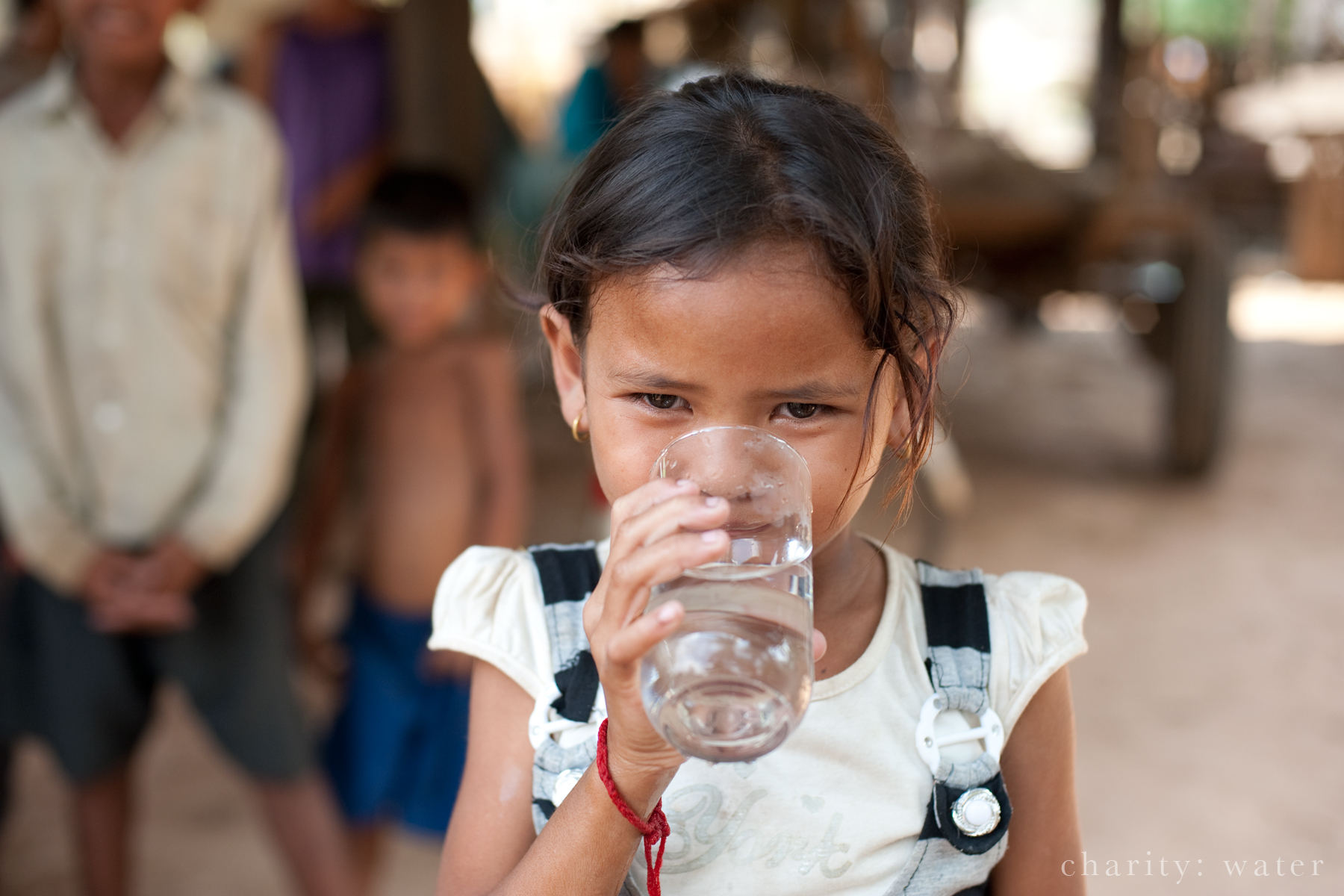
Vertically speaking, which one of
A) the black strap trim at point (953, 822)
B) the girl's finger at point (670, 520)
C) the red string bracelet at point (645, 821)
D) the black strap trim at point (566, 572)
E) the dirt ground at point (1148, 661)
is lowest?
the dirt ground at point (1148, 661)

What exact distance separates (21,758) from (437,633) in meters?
2.70

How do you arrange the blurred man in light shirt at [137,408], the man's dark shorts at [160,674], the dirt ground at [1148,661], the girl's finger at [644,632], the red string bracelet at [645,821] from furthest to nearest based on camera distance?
the dirt ground at [1148,661] < the man's dark shorts at [160,674] < the blurred man in light shirt at [137,408] < the red string bracelet at [645,821] < the girl's finger at [644,632]

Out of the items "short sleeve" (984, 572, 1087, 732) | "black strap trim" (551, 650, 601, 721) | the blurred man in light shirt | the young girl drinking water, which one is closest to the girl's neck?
the young girl drinking water

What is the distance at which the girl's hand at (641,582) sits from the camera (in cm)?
78

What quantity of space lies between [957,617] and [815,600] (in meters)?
0.14

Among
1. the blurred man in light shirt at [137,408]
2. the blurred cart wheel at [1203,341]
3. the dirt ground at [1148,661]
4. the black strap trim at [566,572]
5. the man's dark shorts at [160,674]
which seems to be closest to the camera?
the black strap trim at [566,572]

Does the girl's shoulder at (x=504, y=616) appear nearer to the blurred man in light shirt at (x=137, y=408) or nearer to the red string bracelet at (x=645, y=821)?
the red string bracelet at (x=645, y=821)

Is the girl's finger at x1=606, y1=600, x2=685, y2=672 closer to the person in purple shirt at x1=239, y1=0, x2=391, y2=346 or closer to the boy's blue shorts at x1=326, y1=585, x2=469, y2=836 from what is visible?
the boy's blue shorts at x1=326, y1=585, x2=469, y2=836

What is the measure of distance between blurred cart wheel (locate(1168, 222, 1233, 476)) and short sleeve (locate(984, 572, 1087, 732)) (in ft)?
14.3

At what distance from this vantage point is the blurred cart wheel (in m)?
5.09

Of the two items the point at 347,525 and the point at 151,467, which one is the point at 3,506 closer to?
the point at 151,467

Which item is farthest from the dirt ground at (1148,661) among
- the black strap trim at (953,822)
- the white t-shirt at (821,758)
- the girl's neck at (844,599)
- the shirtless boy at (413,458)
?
the shirtless boy at (413,458)

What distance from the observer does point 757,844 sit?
1039 mm

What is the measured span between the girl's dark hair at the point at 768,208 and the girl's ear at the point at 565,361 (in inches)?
0.7
